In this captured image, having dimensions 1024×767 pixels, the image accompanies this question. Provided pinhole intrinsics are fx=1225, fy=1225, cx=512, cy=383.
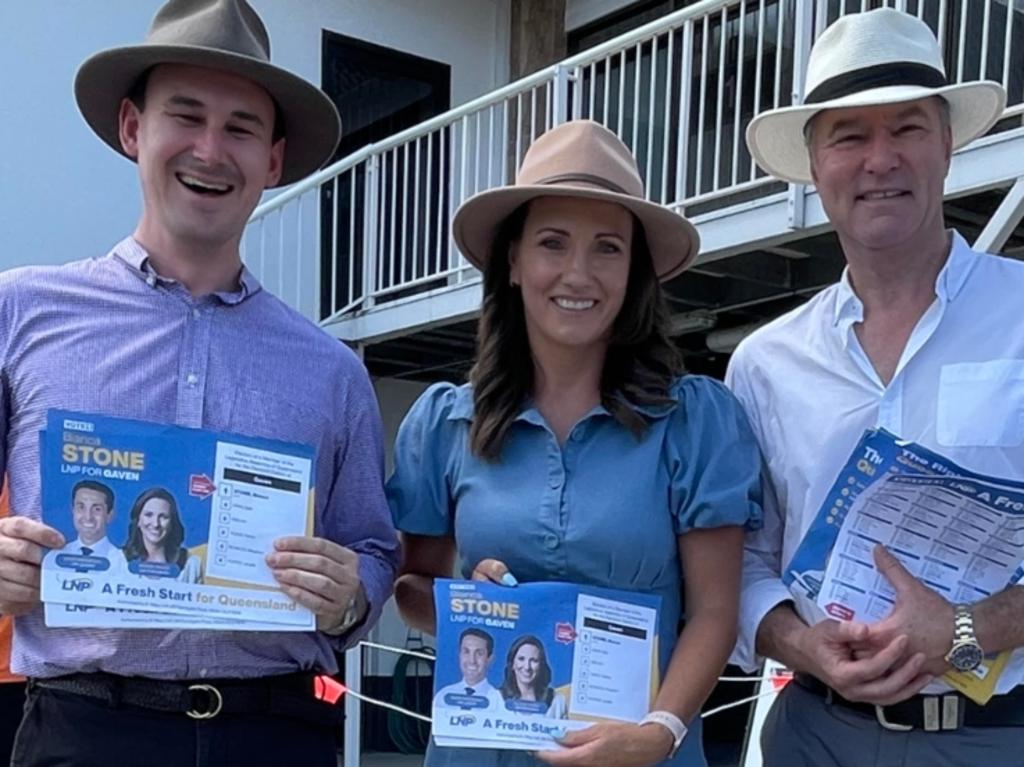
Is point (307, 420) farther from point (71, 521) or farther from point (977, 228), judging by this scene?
point (977, 228)

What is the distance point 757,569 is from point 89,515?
138 centimetres

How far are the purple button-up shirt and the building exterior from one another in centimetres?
344

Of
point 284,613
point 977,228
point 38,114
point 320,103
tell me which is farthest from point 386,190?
point 284,613

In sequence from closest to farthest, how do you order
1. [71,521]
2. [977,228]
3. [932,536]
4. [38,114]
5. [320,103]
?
[71,521], [932,536], [320,103], [977,228], [38,114]

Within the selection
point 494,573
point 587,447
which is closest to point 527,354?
point 587,447

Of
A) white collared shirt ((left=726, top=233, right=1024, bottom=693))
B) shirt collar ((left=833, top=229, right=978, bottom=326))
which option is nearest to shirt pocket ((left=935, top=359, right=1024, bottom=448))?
white collared shirt ((left=726, top=233, right=1024, bottom=693))

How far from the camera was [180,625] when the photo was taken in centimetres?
208

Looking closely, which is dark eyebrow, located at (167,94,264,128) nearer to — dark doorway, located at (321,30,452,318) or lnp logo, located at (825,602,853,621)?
lnp logo, located at (825,602,853,621)

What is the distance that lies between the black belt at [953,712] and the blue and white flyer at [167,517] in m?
1.17

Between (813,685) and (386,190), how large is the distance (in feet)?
22.0

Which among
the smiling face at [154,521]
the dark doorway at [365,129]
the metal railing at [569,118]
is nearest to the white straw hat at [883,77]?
the smiling face at [154,521]

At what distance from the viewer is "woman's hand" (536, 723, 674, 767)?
87.4 inches

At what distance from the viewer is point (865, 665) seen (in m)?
2.26

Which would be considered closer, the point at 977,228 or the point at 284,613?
the point at 284,613
